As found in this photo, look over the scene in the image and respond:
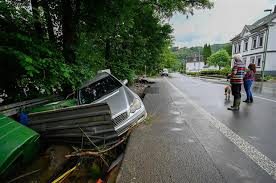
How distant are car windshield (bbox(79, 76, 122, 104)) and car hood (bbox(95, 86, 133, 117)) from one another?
223mm

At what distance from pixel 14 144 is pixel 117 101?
219cm

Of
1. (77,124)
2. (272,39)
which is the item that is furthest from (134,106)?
(272,39)

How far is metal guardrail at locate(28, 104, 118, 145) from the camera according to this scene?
318 cm

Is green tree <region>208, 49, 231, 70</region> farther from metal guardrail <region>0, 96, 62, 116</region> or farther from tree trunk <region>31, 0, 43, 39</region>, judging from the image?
metal guardrail <region>0, 96, 62, 116</region>

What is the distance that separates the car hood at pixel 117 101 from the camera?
377 cm

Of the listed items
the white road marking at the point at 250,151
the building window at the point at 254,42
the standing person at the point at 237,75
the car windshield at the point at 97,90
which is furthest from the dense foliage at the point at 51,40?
the building window at the point at 254,42

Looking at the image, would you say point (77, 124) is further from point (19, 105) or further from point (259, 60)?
point (259, 60)

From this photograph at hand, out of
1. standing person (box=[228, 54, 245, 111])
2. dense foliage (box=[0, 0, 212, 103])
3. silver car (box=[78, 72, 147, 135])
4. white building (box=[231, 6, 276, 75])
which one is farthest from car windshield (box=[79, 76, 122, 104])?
white building (box=[231, 6, 276, 75])

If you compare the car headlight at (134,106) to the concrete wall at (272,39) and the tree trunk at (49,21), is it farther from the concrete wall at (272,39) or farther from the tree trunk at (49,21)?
the concrete wall at (272,39)

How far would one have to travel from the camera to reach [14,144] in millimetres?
2355

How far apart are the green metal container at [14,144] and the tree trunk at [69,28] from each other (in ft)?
10.6

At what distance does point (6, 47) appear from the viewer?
329 cm

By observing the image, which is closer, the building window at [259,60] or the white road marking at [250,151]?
the white road marking at [250,151]

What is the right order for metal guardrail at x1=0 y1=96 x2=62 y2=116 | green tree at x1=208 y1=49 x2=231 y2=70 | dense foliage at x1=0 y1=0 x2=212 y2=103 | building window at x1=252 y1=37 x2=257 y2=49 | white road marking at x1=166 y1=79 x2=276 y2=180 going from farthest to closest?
green tree at x1=208 y1=49 x2=231 y2=70 → building window at x1=252 y1=37 x2=257 y2=49 → dense foliage at x1=0 y1=0 x2=212 y2=103 → metal guardrail at x1=0 y1=96 x2=62 y2=116 → white road marking at x1=166 y1=79 x2=276 y2=180
